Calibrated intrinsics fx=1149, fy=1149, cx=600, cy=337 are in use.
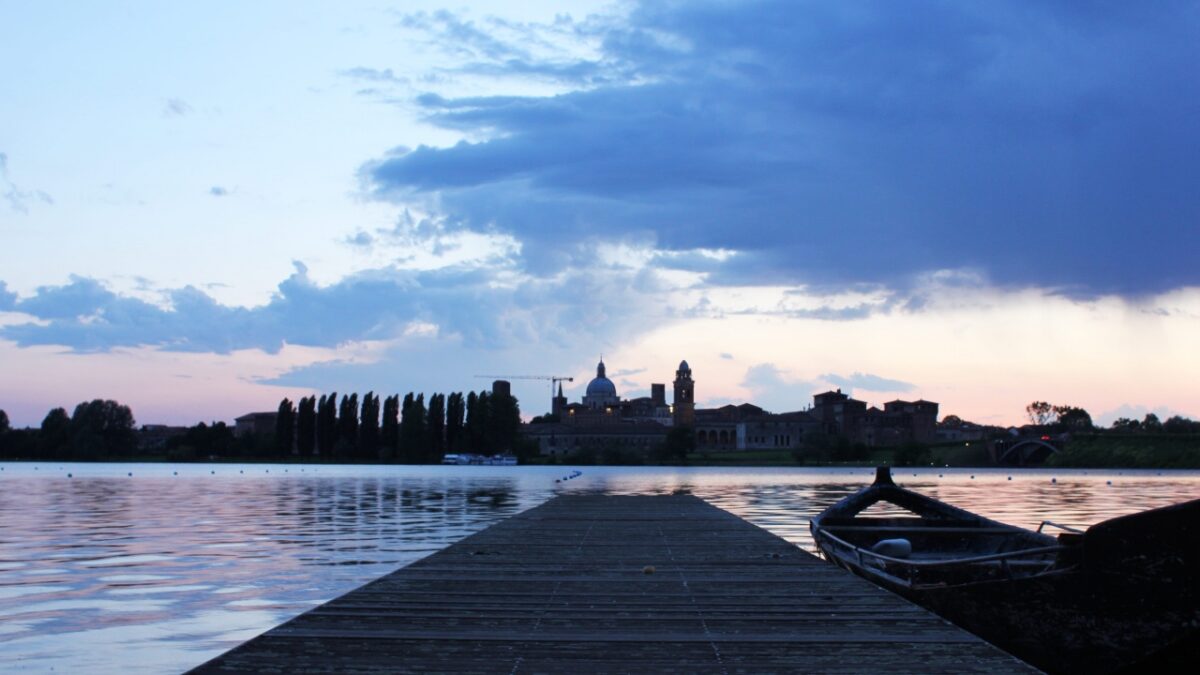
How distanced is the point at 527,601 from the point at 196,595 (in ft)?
28.3

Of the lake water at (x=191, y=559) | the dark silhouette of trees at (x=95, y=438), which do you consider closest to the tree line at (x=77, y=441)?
the dark silhouette of trees at (x=95, y=438)

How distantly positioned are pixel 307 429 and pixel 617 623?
491ft

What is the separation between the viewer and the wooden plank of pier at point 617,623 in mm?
9763

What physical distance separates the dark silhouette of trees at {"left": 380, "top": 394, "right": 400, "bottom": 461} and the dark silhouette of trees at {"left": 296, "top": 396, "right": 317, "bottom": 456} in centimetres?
932

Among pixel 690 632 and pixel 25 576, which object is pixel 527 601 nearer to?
pixel 690 632

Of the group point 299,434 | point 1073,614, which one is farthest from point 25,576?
point 299,434

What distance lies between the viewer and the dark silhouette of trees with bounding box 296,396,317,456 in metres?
156

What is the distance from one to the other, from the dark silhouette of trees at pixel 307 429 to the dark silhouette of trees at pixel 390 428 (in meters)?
9.32

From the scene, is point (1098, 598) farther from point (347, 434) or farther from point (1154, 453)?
point (1154, 453)

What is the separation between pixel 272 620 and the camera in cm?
1706

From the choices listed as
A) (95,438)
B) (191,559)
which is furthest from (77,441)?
(191,559)

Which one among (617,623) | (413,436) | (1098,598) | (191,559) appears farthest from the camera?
(413,436)

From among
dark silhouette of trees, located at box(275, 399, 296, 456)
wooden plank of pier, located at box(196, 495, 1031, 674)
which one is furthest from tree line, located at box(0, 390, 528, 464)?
wooden plank of pier, located at box(196, 495, 1031, 674)

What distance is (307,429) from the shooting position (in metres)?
156
